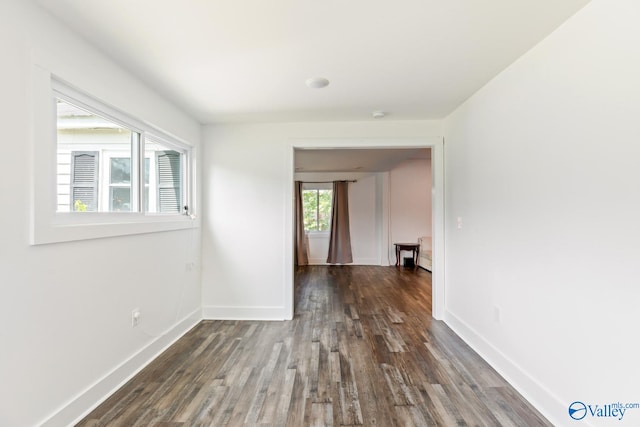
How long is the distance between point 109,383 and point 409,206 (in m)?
6.34

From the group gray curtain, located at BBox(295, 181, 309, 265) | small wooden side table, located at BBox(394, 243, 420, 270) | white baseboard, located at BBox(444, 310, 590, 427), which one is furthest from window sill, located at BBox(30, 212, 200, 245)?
small wooden side table, located at BBox(394, 243, 420, 270)

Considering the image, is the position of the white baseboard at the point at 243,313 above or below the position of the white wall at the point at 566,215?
below

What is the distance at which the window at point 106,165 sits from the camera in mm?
1774

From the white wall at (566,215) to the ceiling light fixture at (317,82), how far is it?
A: 132cm

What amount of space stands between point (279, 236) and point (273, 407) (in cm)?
186

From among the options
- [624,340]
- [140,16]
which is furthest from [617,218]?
[140,16]

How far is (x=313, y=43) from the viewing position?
1841 mm

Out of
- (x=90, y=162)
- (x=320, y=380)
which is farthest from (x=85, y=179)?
(x=320, y=380)

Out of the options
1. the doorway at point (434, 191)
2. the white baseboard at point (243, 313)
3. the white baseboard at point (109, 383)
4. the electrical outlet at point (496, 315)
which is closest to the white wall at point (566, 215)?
the electrical outlet at point (496, 315)

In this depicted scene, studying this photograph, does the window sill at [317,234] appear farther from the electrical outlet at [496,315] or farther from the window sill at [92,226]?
the electrical outlet at [496,315]

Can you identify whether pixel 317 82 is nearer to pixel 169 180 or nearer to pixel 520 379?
pixel 169 180

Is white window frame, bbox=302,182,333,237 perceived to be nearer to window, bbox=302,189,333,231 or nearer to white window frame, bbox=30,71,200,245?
window, bbox=302,189,333,231

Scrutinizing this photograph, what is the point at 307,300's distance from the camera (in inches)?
165

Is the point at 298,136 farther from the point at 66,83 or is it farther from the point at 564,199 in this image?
the point at 564,199
